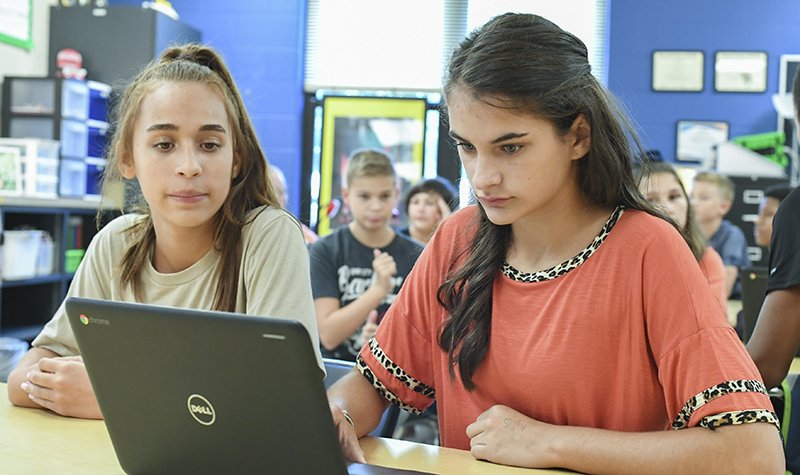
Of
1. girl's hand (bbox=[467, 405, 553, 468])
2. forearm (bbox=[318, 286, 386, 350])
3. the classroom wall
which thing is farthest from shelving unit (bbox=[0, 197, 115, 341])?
girl's hand (bbox=[467, 405, 553, 468])

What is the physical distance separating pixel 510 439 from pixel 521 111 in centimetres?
42

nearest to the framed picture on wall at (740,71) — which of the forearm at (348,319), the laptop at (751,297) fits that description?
the laptop at (751,297)

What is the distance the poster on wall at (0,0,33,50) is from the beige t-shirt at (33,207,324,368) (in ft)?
15.2

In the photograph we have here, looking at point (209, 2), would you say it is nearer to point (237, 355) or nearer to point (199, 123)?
point (199, 123)

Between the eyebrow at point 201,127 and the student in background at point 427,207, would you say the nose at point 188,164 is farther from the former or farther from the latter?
the student in background at point 427,207

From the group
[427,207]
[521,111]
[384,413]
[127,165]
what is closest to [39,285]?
[427,207]

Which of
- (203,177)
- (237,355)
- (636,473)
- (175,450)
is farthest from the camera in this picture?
(203,177)

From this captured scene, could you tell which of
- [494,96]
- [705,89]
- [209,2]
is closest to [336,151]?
[209,2]

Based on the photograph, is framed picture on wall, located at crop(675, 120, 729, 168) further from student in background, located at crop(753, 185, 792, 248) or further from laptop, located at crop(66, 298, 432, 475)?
laptop, located at crop(66, 298, 432, 475)

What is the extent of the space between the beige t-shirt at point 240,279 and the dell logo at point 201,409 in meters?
0.51

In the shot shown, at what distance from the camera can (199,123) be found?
145cm

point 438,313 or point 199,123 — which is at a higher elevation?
point 199,123

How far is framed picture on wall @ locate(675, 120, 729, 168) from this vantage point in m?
6.33

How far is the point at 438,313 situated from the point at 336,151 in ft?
17.6
